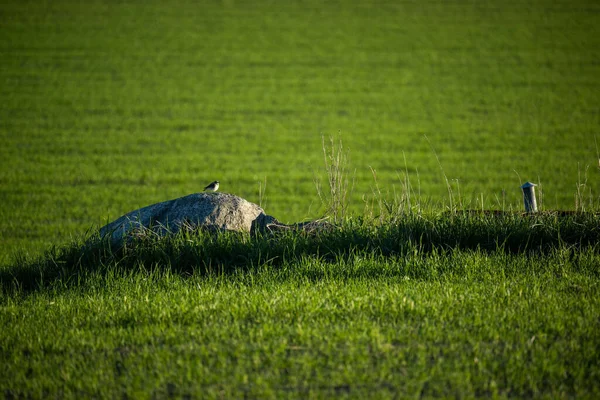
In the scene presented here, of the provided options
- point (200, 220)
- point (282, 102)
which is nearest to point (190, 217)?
point (200, 220)

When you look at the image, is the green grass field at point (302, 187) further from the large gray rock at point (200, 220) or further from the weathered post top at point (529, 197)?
the large gray rock at point (200, 220)

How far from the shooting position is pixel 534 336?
15.1 feet

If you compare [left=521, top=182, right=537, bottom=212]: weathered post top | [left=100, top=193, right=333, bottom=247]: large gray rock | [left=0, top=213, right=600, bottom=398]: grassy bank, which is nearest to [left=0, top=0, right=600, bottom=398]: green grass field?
[left=0, top=213, right=600, bottom=398]: grassy bank

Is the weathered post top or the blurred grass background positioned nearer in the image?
the weathered post top

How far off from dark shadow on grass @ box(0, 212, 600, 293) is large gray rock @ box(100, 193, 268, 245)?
149 mm

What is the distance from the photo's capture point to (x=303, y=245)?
6.73 metres

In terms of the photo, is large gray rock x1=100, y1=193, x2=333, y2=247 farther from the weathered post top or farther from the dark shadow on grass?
the weathered post top

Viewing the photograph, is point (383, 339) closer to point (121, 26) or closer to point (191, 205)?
point (191, 205)

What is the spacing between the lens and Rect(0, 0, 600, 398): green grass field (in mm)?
4379

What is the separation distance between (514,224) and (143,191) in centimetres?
937

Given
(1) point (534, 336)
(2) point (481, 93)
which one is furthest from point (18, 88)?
(1) point (534, 336)

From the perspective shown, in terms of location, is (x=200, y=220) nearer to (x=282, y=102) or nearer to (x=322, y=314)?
(x=322, y=314)

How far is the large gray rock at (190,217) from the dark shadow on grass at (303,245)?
15cm

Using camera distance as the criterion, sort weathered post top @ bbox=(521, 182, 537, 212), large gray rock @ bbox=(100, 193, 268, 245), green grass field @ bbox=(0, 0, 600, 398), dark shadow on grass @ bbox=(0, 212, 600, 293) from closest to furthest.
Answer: green grass field @ bbox=(0, 0, 600, 398), dark shadow on grass @ bbox=(0, 212, 600, 293), large gray rock @ bbox=(100, 193, 268, 245), weathered post top @ bbox=(521, 182, 537, 212)
